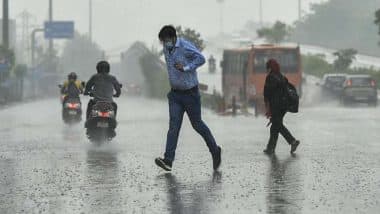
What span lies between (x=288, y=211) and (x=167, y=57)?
3920 millimetres

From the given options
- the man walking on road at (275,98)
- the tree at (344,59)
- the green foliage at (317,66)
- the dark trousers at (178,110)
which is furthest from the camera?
the green foliage at (317,66)

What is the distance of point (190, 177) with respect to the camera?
1098 centimetres

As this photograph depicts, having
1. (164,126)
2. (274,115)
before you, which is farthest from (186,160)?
(164,126)

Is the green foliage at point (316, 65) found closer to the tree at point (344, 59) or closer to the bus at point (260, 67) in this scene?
the tree at point (344, 59)

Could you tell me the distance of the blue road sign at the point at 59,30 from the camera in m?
88.6

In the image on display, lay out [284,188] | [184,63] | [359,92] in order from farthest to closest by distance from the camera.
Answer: [359,92] → [184,63] → [284,188]

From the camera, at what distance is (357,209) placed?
8.20 m

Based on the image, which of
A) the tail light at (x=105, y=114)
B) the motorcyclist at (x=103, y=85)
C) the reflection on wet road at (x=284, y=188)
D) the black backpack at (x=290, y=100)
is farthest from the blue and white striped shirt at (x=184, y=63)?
the tail light at (x=105, y=114)

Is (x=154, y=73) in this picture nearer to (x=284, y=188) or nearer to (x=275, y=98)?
(x=275, y=98)

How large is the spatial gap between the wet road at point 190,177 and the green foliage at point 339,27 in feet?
454

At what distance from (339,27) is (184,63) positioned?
153 meters

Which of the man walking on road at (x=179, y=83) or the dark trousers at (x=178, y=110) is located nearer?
the man walking on road at (x=179, y=83)

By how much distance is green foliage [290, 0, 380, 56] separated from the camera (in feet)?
509

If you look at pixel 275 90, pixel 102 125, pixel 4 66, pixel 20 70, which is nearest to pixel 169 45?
pixel 275 90
